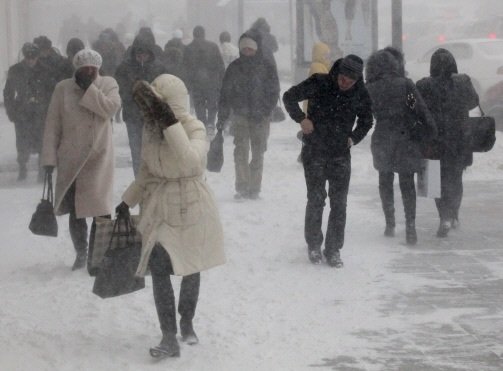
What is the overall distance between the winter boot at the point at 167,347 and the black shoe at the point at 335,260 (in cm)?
279

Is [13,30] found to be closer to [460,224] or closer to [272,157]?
[272,157]

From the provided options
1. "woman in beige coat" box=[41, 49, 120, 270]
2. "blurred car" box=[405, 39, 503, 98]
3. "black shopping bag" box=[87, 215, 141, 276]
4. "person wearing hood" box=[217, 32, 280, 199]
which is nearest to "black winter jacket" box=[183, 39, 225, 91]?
"person wearing hood" box=[217, 32, 280, 199]

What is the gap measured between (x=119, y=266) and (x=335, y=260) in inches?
111

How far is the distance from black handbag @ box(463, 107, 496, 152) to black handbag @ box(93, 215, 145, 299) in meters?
4.40

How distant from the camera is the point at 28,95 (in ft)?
47.2

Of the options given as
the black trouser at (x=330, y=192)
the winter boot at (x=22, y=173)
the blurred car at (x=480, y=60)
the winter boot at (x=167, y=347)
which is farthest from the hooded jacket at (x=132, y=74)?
the blurred car at (x=480, y=60)

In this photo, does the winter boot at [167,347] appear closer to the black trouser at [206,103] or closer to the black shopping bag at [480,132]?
the black shopping bag at [480,132]

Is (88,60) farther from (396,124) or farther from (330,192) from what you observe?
(396,124)

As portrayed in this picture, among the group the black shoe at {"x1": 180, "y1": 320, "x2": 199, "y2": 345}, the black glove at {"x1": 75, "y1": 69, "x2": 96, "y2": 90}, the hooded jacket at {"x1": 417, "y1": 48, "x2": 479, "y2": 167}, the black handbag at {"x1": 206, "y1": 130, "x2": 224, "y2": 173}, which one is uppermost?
the black glove at {"x1": 75, "y1": 69, "x2": 96, "y2": 90}

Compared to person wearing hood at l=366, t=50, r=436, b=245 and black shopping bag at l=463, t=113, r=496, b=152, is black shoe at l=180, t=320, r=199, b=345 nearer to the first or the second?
person wearing hood at l=366, t=50, r=436, b=245

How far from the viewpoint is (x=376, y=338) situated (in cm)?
712

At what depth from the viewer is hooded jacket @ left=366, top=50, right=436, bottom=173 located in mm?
9883

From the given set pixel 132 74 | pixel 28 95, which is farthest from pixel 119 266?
pixel 28 95

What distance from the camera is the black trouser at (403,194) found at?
10.1 metres
